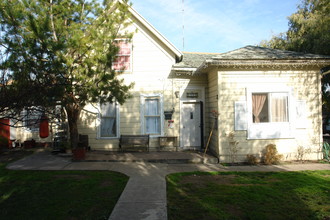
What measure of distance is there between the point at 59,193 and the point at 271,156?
7285mm

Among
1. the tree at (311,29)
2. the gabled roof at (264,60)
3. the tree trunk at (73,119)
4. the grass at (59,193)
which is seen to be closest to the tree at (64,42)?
the tree trunk at (73,119)

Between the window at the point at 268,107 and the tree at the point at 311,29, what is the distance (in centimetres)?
416

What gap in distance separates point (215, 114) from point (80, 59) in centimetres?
531

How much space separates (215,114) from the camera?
8.75m

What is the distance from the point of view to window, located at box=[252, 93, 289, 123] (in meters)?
8.77

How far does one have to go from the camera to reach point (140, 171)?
7293mm

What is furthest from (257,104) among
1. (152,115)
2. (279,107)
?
(152,115)

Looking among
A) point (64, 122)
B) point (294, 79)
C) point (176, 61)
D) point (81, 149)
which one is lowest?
point (81, 149)

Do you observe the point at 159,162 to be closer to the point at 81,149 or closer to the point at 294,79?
the point at 81,149

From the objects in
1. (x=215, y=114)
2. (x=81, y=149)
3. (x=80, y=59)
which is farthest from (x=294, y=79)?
(x=81, y=149)

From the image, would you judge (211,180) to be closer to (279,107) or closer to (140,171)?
(140,171)

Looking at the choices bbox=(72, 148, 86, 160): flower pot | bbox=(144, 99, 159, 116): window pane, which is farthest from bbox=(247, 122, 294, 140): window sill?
bbox=(72, 148, 86, 160): flower pot

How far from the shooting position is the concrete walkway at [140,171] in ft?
14.1

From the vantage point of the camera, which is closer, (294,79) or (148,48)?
(294,79)
